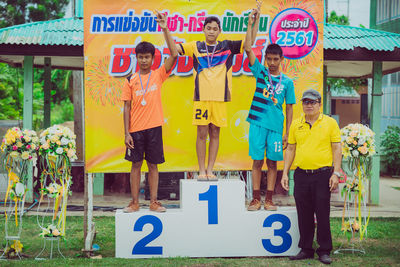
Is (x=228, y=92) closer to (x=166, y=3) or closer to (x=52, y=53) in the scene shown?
(x=166, y=3)

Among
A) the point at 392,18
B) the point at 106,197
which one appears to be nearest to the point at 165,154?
Result: the point at 106,197

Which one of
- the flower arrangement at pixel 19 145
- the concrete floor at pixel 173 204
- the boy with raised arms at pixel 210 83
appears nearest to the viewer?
the flower arrangement at pixel 19 145

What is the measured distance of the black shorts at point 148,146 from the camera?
5625 millimetres

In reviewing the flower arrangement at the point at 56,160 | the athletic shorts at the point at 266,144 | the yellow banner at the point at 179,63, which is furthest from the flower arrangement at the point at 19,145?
the athletic shorts at the point at 266,144

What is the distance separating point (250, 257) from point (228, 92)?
190 cm

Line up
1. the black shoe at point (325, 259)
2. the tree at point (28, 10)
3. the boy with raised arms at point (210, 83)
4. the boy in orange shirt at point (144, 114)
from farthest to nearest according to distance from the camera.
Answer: the tree at point (28, 10) → the boy with raised arms at point (210, 83) → the boy in orange shirt at point (144, 114) → the black shoe at point (325, 259)

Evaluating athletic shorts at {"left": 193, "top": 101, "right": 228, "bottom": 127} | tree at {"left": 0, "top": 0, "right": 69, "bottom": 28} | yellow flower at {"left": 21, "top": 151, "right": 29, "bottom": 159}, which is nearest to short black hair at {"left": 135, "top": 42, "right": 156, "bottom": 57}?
athletic shorts at {"left": 193, "top": 101, "right": 228, "bottom": 127}

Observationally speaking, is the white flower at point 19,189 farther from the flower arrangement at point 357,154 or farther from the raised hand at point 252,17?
the flower arrangement at point 357,154

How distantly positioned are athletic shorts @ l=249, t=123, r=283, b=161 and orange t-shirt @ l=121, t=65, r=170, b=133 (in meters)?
1.13

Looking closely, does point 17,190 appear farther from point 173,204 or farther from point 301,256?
point 173,204

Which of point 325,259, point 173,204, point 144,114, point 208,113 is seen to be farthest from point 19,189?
point 173,204

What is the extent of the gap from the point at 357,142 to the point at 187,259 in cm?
235

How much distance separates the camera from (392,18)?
1781cm

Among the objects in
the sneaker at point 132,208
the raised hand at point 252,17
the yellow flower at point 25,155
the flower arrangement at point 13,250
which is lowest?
the flower arrangement at point 13,250
